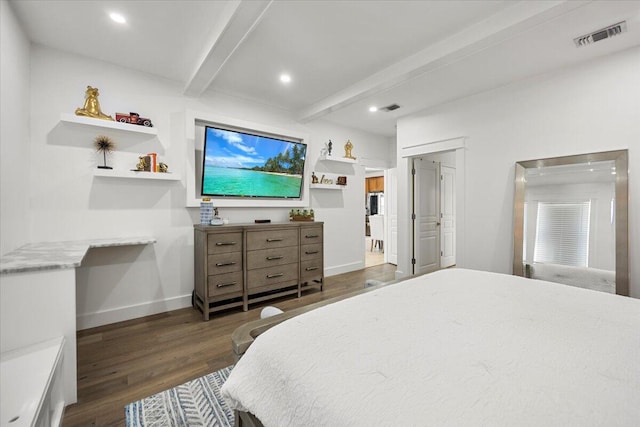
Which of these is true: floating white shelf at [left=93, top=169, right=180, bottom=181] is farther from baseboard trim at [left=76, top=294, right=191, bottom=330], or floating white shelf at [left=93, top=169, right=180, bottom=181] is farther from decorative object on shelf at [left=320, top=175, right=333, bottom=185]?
decorative object on shelf at [left=320, top=175, right=333, bottom=185]

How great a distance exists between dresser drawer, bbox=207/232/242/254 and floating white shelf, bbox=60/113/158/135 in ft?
4.18

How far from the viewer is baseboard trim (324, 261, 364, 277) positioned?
4570 mm

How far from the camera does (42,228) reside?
2453 millimetres

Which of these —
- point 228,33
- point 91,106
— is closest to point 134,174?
point 91,106

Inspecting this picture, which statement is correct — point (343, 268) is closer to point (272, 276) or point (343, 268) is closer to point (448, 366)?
point (272, 276)

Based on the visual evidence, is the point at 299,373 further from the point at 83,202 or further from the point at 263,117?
the point at 263,117

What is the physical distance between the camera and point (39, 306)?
1.58 m

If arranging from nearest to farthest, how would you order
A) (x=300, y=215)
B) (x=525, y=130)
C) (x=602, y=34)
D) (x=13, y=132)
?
(x=13, y=132)
(x=602, y=34)
(x=525, y=130)
(x=300, y=215)

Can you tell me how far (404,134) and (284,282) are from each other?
300 centimetres

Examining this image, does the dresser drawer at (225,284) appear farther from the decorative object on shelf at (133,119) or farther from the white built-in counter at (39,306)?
the decorative object on shelf at (133,119)

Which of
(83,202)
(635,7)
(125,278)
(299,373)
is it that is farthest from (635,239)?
(83,202)

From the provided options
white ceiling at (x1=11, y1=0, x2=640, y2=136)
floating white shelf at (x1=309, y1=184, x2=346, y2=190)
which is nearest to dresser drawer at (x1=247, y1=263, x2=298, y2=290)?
floating white shelf at (x1=309, y1=184, x2=346, y2=190)

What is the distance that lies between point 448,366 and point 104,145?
133 inches

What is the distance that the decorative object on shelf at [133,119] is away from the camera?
271 cm
